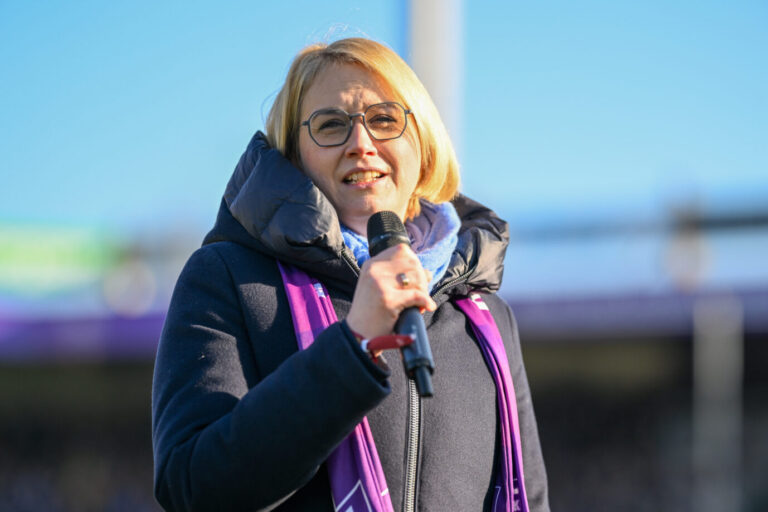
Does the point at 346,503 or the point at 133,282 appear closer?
the point at 346,503

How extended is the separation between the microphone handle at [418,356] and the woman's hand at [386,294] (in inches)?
1.0

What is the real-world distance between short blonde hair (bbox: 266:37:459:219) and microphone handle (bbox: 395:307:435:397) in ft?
2.01

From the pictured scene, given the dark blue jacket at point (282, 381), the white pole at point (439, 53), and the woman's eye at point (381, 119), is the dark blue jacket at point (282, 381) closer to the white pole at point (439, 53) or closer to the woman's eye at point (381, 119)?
the woman's eye at point (381, 119)

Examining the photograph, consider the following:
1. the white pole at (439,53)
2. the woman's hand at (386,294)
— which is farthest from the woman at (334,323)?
the white pole at (439,53)

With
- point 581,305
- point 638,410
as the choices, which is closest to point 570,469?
point 638,410

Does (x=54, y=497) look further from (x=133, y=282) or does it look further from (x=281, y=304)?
(x=281, y=304)

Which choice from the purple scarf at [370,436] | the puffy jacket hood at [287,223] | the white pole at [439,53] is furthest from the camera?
the white pole at [439,53]

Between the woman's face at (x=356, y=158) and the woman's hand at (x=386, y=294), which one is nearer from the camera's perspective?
the woman's hand at (x=386, y=294)

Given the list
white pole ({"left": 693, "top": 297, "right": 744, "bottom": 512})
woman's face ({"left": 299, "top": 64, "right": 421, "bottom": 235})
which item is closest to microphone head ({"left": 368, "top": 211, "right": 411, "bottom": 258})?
woman's face ({"left": 299, "top": 64, "right": 421, "bottom": 235})

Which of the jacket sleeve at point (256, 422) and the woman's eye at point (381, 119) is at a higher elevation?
the woman's eye at point (381, 119)

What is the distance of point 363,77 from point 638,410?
555 inches

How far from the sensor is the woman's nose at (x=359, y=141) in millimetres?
1772

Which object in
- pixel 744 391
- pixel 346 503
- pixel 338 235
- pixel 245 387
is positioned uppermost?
pixel 338 235

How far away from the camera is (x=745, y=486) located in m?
12.7
